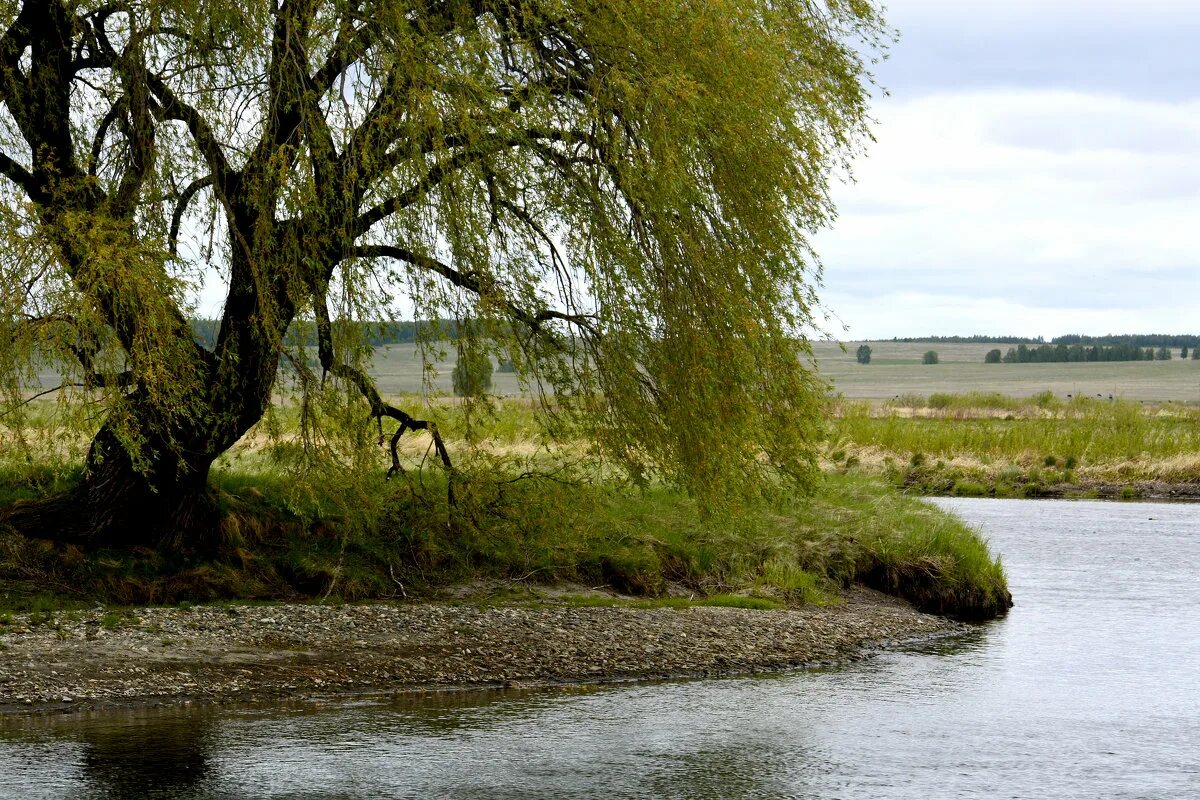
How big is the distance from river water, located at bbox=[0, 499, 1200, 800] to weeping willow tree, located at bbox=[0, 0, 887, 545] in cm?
308

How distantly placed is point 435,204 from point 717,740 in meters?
5.95

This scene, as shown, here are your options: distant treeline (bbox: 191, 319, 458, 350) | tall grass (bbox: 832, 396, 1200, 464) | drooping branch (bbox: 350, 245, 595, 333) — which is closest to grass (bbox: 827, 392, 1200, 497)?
tall grass (bbox: 832, 396, 1200, 464)

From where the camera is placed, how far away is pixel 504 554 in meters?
18.7

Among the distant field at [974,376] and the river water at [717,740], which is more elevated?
the distant field at [974,376]

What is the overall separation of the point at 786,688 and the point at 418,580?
557cm

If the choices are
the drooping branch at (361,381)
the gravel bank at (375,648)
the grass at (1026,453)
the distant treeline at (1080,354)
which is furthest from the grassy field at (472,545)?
the distant treeline at (1080,354)

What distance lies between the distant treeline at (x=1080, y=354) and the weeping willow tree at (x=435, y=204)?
Answer: 13554 cm

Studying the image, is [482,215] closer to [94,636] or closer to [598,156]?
[598,156]

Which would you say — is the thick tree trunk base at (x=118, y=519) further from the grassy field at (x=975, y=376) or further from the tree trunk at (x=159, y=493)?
Result: the grassy field at (x=975, y=376)

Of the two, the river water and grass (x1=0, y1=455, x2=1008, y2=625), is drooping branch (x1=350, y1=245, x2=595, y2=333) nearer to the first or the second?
grass (x1=0, y1=455, x2=1008, y2=625)

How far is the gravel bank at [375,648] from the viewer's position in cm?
1331

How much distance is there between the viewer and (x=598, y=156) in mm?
15188

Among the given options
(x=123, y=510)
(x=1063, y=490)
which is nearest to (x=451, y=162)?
(x=123, y=510)

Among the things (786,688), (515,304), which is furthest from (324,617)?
(786,688)
